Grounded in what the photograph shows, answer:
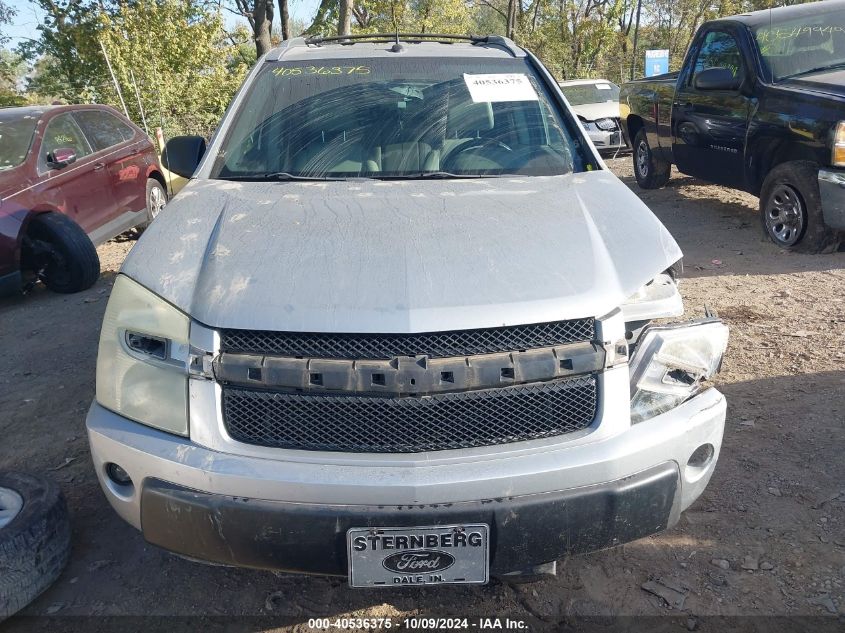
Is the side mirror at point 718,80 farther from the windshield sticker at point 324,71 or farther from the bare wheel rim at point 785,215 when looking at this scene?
the windshield sticker at point 324,71

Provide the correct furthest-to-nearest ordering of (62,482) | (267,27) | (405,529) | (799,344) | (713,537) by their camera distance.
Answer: (267,27) < (799,344) < (62,482) < (713,537) < (405,529)

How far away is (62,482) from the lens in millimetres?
3344

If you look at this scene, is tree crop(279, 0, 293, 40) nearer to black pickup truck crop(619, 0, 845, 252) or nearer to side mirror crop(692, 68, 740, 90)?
black pickup truck crop(619, 0, 845, 252)

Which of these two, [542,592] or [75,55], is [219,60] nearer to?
[75,55]

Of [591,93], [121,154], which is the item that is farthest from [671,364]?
[591,93]

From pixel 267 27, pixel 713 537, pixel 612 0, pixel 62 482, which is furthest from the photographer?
pixel 612 0

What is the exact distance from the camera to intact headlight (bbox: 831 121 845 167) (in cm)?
553

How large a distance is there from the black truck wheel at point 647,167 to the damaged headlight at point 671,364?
24.2 feet

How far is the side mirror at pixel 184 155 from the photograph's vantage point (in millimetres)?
3521

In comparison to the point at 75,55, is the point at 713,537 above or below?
below

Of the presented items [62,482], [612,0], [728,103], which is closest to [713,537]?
[62,482]

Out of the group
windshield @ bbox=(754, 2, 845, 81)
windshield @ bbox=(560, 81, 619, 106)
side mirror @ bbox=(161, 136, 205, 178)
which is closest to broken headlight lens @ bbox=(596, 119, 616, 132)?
windshield @ bbox=(560, 81, 619, 106)

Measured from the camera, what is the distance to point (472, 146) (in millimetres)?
3295

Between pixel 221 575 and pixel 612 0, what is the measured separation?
30.0m
